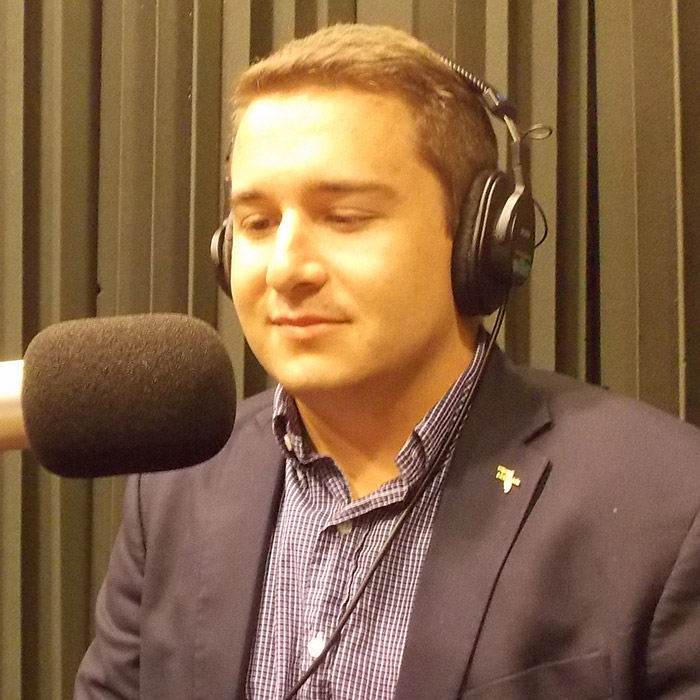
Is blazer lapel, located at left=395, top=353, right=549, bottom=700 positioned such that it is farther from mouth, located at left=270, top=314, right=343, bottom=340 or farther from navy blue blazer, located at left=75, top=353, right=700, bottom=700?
mouth, located at left=270, top=314, right=343, bottom=340

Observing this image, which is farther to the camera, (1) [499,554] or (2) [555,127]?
(2) [555,127]

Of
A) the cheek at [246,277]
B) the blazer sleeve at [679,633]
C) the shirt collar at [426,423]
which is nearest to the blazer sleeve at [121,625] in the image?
the shirt collar at [426,423]

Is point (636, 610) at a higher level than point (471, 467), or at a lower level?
lower

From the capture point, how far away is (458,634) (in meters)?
0.88

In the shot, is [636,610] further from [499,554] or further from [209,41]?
[209,41]

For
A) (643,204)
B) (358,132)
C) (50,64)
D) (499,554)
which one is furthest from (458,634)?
(50,64)

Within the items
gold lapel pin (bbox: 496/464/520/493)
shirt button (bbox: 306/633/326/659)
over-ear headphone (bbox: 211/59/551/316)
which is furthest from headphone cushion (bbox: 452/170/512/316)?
shirt button (bbox: 306/633/326/659)

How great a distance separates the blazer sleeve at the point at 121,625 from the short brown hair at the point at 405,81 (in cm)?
65

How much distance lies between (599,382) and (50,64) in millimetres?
1195

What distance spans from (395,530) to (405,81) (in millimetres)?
576

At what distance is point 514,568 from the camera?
0.90m

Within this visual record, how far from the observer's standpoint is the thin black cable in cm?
93

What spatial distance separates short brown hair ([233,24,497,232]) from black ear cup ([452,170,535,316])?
4 centimetres

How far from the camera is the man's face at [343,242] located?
3.09ft
